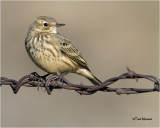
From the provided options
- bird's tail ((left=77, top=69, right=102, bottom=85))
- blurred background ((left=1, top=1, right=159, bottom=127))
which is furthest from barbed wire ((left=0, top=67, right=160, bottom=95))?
blurred background ((left=1, top=1, right=159, bottom=127))

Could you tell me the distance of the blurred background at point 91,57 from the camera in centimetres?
1205

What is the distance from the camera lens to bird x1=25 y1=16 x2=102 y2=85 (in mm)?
8352

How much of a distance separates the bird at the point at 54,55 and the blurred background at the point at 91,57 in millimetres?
3117

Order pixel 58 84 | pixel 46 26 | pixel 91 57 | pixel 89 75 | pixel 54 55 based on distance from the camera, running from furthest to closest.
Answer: pixel 91 57, pixel 46 26, pixel 89 75, pixel 54 55, pixel 58 84

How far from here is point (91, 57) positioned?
1547 cm

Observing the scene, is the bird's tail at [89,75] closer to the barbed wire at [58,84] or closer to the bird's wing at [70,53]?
the bird's wing at [70,53]

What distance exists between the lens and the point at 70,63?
28.3 ft

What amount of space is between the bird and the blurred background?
312cm

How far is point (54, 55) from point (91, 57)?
23.2 feet

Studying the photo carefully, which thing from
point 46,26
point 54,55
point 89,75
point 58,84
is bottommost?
point 58,84

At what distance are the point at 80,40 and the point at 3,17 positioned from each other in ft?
10.6

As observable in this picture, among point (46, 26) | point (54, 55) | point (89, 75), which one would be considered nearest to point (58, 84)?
point (54, 55)

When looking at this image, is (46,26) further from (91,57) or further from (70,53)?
(91,57)

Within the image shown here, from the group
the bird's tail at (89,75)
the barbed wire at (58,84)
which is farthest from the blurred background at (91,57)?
the barbed wire at (58,84)
